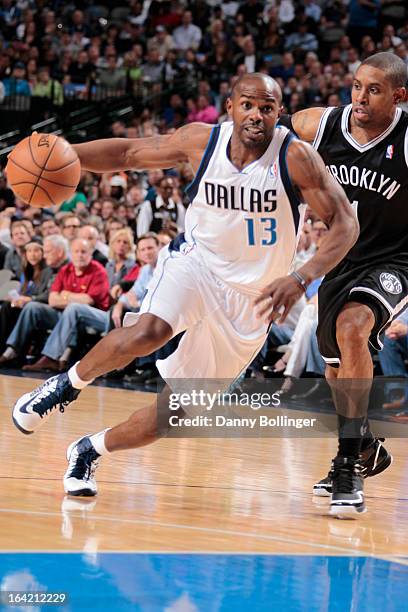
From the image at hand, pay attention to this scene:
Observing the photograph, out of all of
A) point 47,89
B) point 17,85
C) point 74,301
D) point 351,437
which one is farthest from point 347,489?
point 17,85

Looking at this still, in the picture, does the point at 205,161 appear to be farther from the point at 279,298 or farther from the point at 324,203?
the point at 279,298

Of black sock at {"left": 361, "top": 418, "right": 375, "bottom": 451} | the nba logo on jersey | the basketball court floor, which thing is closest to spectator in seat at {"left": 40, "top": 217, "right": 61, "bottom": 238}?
the basketball court floor

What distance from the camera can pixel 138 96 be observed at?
1744 cm

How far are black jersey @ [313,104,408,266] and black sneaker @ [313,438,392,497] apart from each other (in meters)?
0.88

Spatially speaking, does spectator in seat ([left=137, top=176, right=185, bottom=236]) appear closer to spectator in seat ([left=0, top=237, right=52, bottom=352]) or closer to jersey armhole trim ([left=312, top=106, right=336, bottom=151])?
spectator in seat ([left=0, top=237, right=52, bottom=352])

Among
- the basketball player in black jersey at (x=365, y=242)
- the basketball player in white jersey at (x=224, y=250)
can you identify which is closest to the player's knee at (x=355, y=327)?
the basketball player in black jersey at (x=365, y=242)

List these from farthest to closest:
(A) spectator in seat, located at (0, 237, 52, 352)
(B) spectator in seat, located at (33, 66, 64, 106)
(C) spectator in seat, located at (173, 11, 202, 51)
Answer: (C) spectator in seat, located at (173, 11, 202, 51), (B) spectator in seat, located at (33, 66, 64, 106), (A) spectator in seat, located at (0, 237, 52, 352)

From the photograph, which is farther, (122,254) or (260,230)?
(122,254)

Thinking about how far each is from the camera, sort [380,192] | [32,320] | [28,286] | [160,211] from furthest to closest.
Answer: [160,211] < [28,286] < [32,320] < [380,192]

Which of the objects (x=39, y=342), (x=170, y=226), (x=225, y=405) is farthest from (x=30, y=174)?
(x=39, y=342)

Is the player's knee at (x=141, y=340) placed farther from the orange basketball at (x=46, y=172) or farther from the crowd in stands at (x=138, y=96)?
the crowd in stands at (x=138, y=96)

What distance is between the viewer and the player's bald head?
183 inches

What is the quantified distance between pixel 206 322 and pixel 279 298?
512 millimetres

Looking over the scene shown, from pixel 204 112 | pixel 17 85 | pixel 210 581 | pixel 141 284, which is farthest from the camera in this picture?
pixel 17 85
